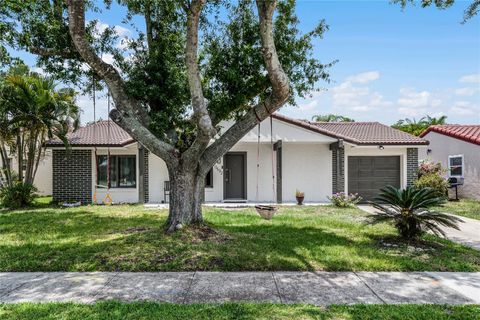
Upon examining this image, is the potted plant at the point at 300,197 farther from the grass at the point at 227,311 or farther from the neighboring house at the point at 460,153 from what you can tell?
the grass at the point at 227,311

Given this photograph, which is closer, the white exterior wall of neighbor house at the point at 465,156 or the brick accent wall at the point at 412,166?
the brick accent wall at the point at 412,166

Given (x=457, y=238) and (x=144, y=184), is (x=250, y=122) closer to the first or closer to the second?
(x=457, y=238)

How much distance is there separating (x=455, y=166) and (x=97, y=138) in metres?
18.7

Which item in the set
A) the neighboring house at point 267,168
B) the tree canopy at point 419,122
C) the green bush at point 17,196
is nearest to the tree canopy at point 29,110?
the green bush at point 17,196

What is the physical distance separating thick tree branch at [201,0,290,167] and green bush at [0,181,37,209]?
10.7 metres

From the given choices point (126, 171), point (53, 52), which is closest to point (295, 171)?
point (126, 171)

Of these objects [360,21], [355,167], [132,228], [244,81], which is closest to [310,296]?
[244,81]

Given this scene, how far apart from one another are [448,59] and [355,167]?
21.1 feet

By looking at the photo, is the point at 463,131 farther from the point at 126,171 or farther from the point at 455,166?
the point at 126,171

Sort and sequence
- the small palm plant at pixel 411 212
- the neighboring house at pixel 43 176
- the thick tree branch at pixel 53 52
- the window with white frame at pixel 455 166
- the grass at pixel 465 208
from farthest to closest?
1. the neighboring house at pixel 43 176
2. the window with white frame at pixel 455 166
3. the grass at pixel 465 208
4. the thick tree branch at pixel 53 52
5. the small palm plant at pixel 411 212

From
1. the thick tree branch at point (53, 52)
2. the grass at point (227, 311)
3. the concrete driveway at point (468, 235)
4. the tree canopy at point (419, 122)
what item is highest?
the tree canopy at point (419, 122)

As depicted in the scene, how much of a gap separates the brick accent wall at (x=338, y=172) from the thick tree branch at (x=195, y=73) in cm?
1071

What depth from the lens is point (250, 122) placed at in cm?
843

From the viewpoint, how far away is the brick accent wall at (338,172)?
17.0 metres
